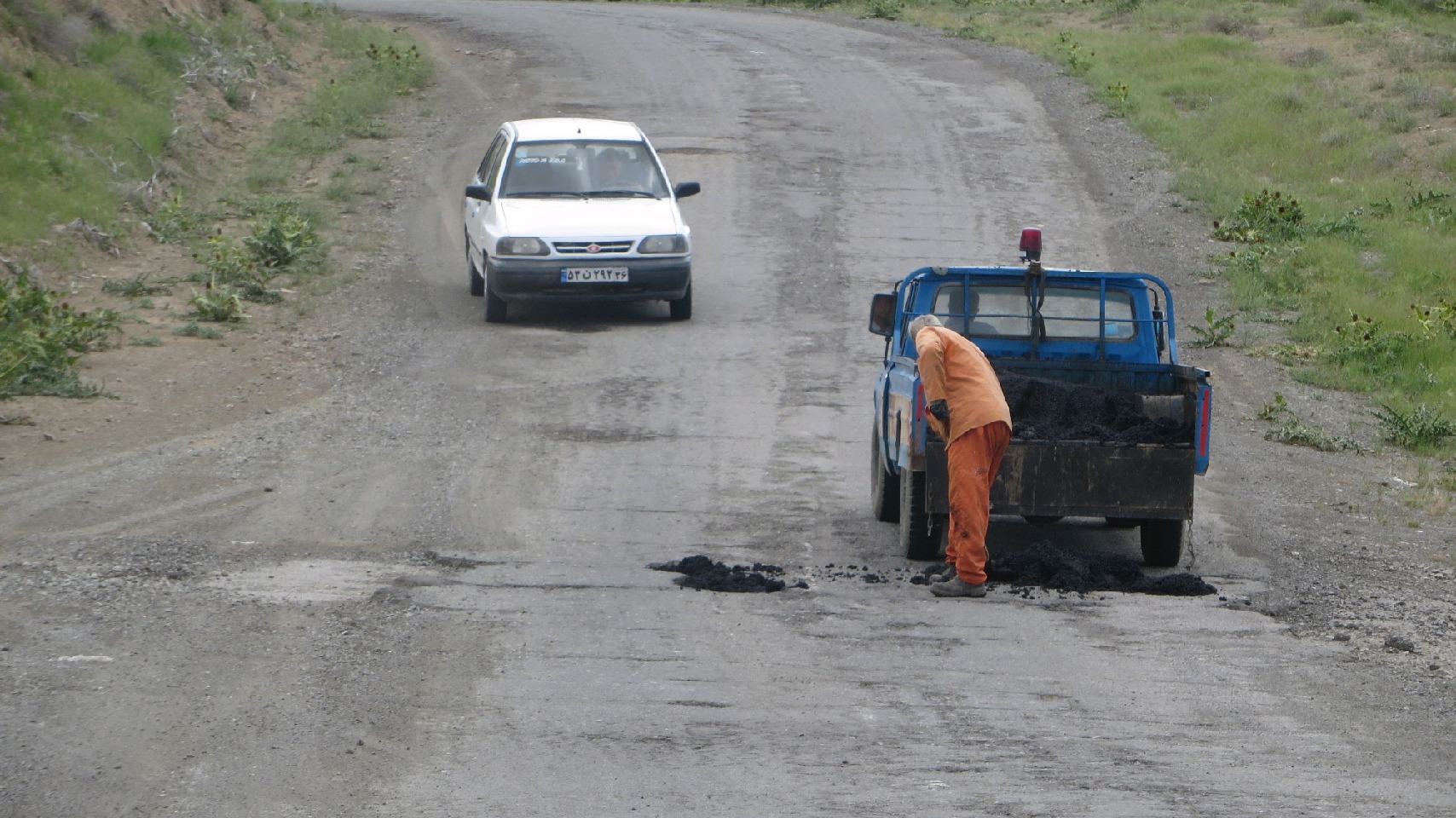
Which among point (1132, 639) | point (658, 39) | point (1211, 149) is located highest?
point (658, 39)

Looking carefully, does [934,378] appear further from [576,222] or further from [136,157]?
[136,157]

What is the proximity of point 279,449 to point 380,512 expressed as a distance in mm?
1900

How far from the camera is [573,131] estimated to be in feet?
55.8

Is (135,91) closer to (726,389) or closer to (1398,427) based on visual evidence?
(726,389)

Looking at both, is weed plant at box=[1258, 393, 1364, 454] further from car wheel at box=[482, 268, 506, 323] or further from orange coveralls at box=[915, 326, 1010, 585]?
car wheel at box=[482, 268, 506, 323]

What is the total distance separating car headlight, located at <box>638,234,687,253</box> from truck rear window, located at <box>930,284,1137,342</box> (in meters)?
5.91

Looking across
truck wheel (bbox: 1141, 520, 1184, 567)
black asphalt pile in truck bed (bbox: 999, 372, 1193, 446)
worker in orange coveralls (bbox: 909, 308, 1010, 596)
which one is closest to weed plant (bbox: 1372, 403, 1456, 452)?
truck wheel (bbox: 1141, 520, 1184, 567)

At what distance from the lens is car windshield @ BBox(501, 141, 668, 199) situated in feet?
54.6

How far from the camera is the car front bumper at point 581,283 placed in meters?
15.8

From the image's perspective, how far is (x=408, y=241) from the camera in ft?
65.2

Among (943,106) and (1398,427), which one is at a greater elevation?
(943,106)

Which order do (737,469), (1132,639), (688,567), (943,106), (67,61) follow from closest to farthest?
(1132,639) → (688,567) → (737,469) → (67,61) → (943,106)

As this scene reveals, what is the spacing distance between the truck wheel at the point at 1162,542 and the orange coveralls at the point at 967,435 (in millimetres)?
1227

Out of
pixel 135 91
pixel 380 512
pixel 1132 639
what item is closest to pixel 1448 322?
pixel 1132 639
